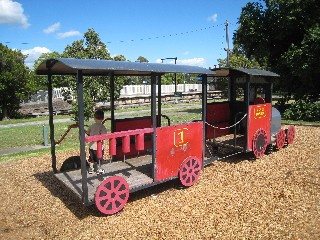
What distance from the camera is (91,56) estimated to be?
18.7 m

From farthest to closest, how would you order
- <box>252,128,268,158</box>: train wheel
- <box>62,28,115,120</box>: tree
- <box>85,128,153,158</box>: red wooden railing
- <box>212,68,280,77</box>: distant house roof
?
<box>62,28,115,120</box>: tree < <box>252,128,268,158</box>: train wheel < <box>212,68,280,77</box>: distant house roof < <box>85,128,153,158</box>: red wooden railing

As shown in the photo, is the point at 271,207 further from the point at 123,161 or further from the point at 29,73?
the point at 29,73

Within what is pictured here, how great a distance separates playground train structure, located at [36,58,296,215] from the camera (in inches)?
221

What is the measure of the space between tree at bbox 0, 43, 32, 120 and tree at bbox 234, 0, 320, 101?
20334mm

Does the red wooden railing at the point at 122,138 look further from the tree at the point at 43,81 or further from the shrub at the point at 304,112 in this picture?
the shrub at the point at 304,112

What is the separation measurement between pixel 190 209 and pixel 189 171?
138cm

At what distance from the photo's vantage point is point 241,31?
2333 cm

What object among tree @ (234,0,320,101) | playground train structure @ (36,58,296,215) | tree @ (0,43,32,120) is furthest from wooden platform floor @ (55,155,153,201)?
tree @ (0,43,32,120)

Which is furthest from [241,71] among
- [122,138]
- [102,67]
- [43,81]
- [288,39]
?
[43,81]

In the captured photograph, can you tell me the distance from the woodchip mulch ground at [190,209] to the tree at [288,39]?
12.8 m

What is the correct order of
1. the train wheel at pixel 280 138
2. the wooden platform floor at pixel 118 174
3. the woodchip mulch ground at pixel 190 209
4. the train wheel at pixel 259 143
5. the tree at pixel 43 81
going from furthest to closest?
the tree at pixel 43 81, the train wheel at pixel 280 138, the train wheel at pixel 259 143, the wooden platform floor at pixel 118 174, the woodchip mulch ground at pixel 190 209

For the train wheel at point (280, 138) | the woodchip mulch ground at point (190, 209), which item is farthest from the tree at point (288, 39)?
the woodchip mulch ground at point (190, 209)

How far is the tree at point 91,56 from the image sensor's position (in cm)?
1641

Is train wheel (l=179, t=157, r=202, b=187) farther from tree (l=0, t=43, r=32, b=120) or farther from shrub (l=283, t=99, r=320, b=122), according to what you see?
tree (l=0, t=43, r=32, b=120)
